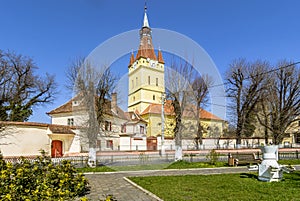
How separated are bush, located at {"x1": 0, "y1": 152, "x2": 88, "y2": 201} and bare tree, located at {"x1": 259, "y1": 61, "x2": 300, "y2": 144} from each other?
2711cm

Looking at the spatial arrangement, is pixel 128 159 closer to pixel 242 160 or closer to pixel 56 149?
pixel 56 149

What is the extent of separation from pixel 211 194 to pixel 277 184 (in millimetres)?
2863

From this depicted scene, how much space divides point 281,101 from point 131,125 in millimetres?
17987

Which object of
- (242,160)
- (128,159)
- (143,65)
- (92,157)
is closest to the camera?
(143,65)

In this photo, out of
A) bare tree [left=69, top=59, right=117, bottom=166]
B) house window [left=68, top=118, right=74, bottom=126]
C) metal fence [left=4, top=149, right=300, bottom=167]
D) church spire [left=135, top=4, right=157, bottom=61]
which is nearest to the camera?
church spire [left=135, top=4, right=157, bottom=61]

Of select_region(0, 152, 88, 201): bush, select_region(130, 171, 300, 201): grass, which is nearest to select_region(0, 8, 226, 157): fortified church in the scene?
select_region(130, 171, 300, 201): grass

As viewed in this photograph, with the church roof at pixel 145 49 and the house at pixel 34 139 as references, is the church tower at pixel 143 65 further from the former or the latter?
the house at pixel 34 139

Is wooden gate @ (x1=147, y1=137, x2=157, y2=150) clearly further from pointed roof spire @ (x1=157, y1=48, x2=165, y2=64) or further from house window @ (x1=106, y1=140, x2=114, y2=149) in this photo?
pointed roof spire @ (x1=157, y1=48, x2=165, y2=64)

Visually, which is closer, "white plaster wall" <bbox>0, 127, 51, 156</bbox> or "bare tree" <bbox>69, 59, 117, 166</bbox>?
"bare tree" <bbox>69, 59, 117, 166</bbox>

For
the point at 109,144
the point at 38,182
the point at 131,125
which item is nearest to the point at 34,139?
the point at 109,144

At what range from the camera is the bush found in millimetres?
5129

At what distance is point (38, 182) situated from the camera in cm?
594

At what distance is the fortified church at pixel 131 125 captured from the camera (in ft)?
34.0

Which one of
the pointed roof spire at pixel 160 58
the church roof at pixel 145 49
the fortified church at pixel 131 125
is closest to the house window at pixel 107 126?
the fortified church at pixel 131 125
